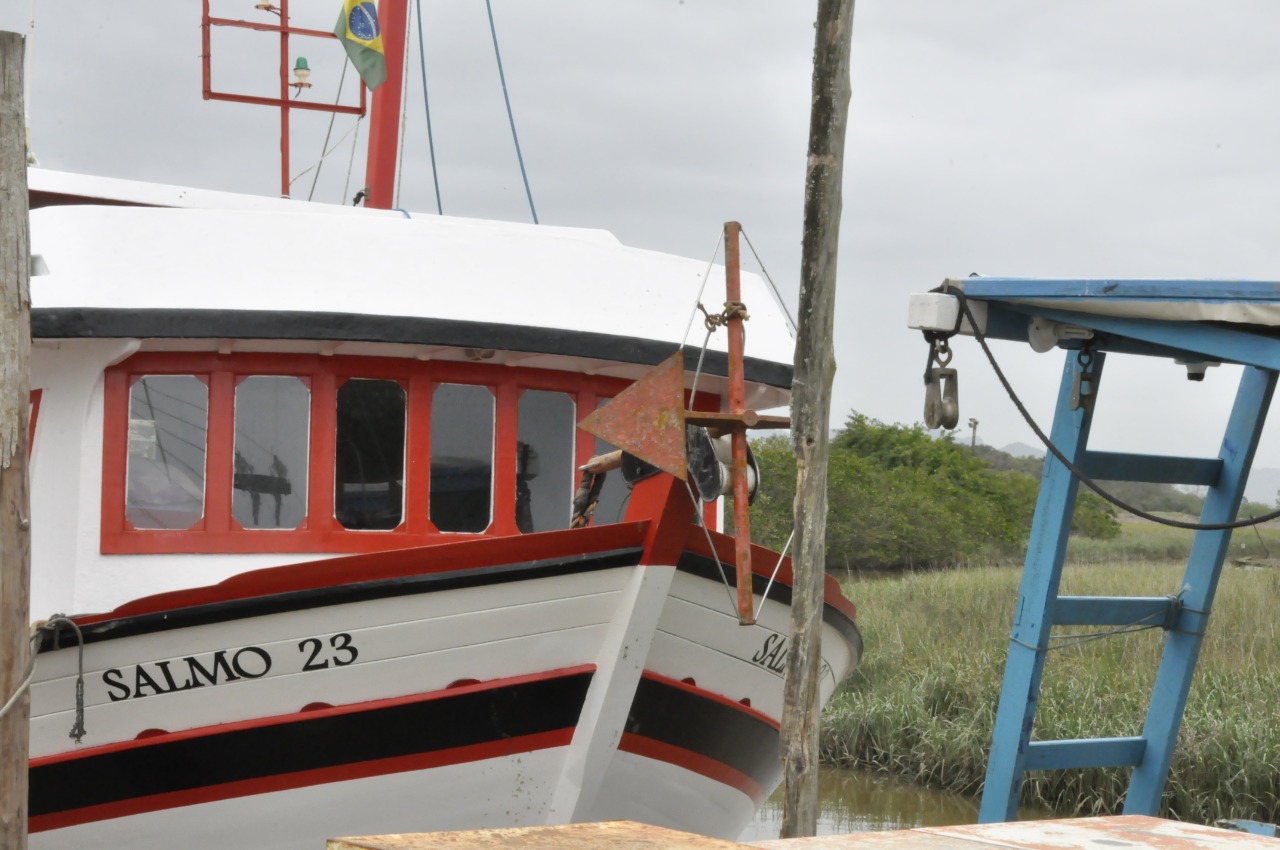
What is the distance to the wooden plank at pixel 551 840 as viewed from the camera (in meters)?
2.04

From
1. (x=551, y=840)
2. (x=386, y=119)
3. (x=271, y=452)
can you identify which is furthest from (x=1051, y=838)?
(x=386, y=119)

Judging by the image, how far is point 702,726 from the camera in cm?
629

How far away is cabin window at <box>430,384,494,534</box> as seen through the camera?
6.43 metres

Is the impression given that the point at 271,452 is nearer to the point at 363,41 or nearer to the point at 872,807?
the point at 363,41

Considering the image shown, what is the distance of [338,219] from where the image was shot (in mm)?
6625

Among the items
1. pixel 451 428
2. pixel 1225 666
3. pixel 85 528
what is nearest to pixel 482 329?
pixel 451 428

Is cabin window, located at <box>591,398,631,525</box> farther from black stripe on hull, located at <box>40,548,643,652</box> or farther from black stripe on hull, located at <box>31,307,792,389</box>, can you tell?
black stripe on hull, located at <box>40,548,643,652</box>

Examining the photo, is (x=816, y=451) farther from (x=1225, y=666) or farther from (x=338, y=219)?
(x=1225, y=666)

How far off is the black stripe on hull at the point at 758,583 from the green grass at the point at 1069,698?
170 inches

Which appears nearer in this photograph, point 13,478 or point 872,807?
point 13,478

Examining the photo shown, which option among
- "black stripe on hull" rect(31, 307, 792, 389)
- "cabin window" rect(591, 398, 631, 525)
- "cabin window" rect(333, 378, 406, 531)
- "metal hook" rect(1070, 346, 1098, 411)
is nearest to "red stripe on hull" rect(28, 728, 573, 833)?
"cabin window" rect(333, 378, 406, 531)

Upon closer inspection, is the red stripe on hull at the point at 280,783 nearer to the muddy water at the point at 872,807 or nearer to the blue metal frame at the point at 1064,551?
the blue metal frame at the point at 1064,551

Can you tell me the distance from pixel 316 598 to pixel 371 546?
818 mm

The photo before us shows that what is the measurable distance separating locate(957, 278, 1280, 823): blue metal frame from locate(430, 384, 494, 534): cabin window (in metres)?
2.47
